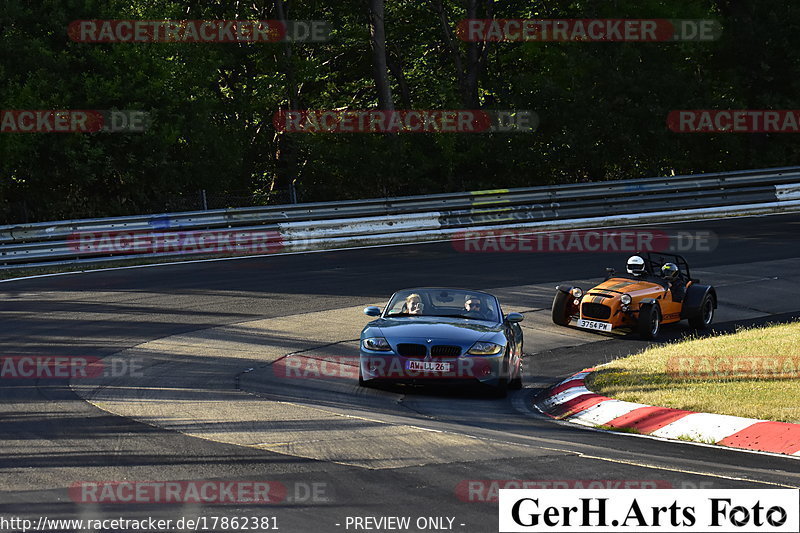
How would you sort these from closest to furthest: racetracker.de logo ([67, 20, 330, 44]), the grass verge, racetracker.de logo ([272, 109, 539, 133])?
1. the grass verge
2. racetracker.de logo ([67, 20, 330, 44])
3. racetracker.de logo ([272, 109, 539, 133])

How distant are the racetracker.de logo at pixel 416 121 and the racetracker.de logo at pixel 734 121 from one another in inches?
180

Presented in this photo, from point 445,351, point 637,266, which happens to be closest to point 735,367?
point 445,351

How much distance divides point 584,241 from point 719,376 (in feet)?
42.7

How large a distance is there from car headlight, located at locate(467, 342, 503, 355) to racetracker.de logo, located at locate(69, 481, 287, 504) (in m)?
5.29

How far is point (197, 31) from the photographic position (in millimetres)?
31422

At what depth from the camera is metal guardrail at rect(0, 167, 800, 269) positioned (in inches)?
913

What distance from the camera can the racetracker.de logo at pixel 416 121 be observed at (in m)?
30.8

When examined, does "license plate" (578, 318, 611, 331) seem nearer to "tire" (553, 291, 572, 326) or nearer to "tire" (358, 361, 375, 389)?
"tire" (553, 291, 572, 326)

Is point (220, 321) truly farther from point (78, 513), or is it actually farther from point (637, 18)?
point (637, 18)

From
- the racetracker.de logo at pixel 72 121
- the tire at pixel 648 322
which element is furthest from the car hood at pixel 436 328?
the racetracker.de logo at pixel 72 121

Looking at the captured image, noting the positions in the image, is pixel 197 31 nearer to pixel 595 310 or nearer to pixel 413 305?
pixel 595 310

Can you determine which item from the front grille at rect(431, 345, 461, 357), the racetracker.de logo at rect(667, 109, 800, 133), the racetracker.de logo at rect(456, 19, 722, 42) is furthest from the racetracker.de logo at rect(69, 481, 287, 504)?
the racetracker.de logo at rect(667, 109, 800, 133)

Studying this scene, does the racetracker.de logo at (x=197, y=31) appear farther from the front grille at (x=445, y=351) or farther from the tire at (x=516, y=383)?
the front grille at (x=445, y=351)

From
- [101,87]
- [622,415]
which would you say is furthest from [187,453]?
[101,87]
